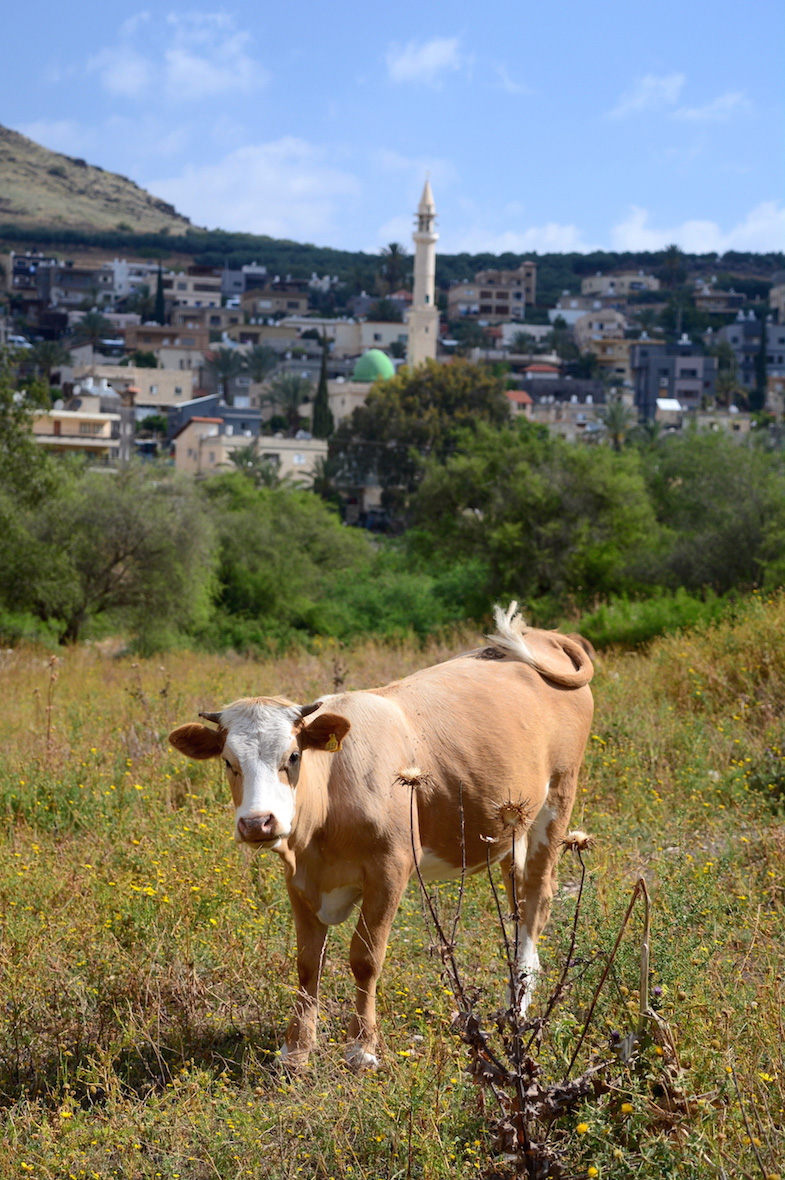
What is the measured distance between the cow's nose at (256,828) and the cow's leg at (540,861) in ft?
5.57

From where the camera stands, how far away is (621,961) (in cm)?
434

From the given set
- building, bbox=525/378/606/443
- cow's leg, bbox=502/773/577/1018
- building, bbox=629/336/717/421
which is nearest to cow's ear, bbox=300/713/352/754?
cow's leg, bbox=502/773/577/1018

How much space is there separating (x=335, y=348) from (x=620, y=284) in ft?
231

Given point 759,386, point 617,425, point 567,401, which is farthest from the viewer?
point 759,386

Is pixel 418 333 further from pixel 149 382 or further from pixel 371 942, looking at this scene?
pixel 371 942

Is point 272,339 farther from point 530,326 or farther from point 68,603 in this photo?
point 68,603

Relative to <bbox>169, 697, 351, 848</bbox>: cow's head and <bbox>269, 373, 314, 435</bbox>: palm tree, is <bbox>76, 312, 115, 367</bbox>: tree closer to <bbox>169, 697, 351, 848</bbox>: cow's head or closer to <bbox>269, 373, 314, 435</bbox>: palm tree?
<bbox>269, 373, 314, 435</bbox>: palm tree

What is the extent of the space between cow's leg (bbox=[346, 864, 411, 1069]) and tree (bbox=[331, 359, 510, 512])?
6517 cm

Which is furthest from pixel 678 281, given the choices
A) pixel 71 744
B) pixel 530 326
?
pixel 71 744

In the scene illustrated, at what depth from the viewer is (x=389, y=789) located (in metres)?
4.68

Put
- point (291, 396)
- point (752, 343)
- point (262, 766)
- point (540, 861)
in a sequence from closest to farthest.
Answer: point (262, 766), point (540, 861), point (291, 396), point (752, 343)

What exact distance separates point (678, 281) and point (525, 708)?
19373 cm

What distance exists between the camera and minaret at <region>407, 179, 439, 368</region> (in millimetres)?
94312

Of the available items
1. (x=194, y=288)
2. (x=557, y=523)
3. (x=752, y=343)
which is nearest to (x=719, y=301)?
(x=752, y=343)
